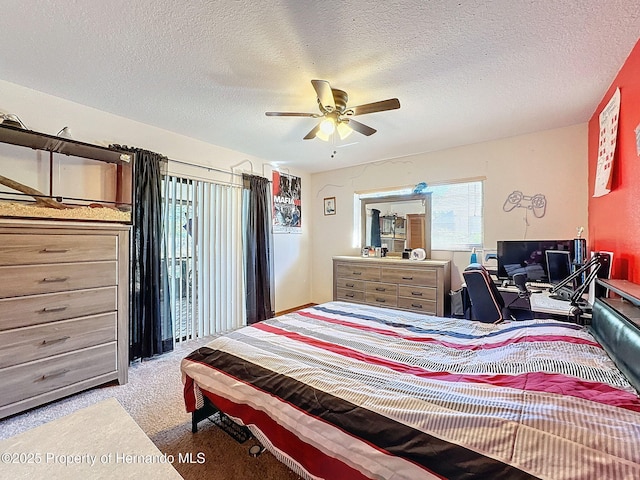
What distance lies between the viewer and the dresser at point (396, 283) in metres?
3.52

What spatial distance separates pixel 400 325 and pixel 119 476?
1725 millimetres

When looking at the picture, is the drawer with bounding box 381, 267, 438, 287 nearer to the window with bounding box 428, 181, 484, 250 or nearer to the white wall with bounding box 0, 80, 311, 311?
the window with bounding box 428, 181, 484, 250

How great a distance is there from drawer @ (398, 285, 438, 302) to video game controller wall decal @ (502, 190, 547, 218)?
130 cm

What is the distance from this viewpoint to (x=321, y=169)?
4.95 m

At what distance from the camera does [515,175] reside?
3.33 metres

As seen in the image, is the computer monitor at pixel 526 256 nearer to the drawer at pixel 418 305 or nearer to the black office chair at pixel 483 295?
the drawer at pixel 418 305

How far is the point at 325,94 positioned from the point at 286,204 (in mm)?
2892

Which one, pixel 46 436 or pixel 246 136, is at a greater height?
pixel 246 136

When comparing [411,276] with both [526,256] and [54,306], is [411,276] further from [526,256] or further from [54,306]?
[54,306]

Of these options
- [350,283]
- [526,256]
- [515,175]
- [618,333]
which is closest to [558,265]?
[526,256]

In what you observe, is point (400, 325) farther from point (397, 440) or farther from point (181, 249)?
point (181, 249)

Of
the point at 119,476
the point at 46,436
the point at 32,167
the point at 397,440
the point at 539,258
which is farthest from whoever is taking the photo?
the point at 539,258

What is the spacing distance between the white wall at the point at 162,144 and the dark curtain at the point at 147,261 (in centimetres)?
24

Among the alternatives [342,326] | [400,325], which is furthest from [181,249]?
[400,325]
